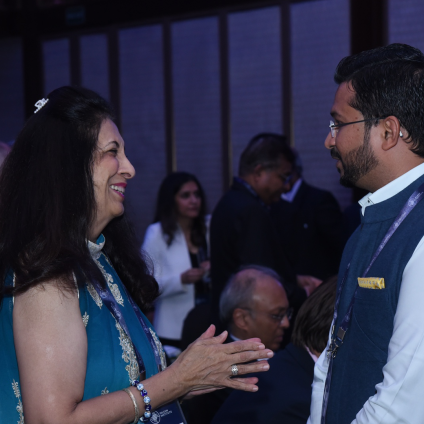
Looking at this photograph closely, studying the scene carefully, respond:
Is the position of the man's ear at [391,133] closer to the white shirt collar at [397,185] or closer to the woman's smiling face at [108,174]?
the white shirt collar at [397,185]

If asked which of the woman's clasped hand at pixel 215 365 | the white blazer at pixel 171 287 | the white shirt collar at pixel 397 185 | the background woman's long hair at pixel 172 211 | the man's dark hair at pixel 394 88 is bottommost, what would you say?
the white blazer at pixel 171 287

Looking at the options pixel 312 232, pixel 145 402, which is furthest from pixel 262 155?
pixel 145 402

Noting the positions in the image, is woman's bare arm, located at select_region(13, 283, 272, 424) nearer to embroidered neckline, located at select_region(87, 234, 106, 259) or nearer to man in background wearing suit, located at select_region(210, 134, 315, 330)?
embroidered neckline, located at select_region(87, 234, 106, 259)

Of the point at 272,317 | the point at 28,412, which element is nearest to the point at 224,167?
the point at 272,317

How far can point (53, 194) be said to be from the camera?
1.50 metres

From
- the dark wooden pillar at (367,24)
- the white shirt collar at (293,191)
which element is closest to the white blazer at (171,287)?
the white shirt collar at (293,191)

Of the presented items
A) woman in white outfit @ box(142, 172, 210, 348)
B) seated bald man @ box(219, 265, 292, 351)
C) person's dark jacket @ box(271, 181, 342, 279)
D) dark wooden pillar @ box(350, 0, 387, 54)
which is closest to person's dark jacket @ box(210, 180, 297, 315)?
seated bald man @ box(219, 265, 292, 351)

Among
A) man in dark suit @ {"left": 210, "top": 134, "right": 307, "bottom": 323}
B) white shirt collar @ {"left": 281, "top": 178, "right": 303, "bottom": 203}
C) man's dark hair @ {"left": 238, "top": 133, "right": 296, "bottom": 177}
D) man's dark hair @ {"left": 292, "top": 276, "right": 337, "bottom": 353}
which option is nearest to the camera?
man's dark hair @ {"left": 292, "top": 276, "right": 337, "bottom": 353}

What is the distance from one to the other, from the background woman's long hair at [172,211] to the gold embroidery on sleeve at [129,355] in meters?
2.57

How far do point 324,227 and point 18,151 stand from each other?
2949mm

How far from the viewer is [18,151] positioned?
61.8 inches

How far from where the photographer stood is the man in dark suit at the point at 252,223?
10.6 ft

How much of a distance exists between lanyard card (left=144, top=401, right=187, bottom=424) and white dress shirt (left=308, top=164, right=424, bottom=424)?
58cm

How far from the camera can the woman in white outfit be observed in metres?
4.00
